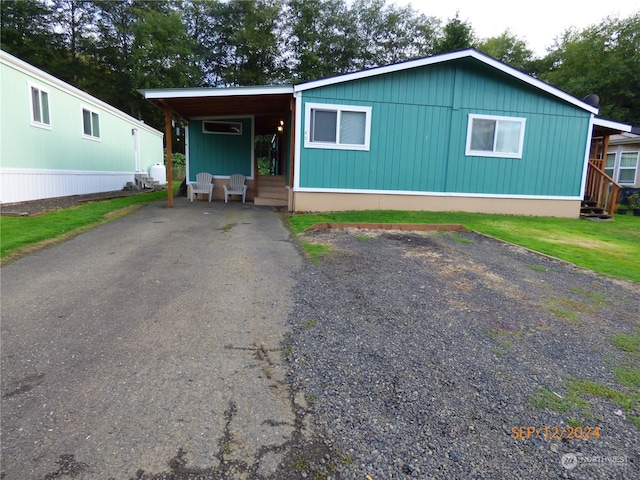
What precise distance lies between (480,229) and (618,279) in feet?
10.1

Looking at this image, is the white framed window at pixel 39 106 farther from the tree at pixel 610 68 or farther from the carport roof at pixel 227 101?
the tree at pixel 610 68

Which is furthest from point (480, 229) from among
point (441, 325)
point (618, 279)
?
point (441, 325)

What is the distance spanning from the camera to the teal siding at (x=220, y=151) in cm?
1281

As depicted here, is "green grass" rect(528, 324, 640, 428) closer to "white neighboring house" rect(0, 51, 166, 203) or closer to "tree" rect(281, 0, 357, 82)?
"white neighboring house" rect(0, 51, 166, 203)

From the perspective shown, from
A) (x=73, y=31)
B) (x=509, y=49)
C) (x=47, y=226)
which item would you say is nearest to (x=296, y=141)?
(x=47, y=226)

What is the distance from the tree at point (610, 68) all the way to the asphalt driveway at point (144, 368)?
23.8 metres

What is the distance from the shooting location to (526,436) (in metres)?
1.93

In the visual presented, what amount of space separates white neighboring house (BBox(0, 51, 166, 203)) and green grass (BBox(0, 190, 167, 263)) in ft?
6.14

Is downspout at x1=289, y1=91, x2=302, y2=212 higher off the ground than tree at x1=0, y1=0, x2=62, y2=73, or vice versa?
tree at x1=0, y1=0, x2=62, y2=73

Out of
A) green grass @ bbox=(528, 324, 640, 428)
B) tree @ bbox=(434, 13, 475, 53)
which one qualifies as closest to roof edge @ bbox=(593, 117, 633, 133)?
tree @ bbox=(434, 13, 475, 53)

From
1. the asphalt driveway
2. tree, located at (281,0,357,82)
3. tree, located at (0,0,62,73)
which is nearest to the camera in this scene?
the asphalt driveway

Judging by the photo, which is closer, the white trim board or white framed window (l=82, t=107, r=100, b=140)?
the white trim board

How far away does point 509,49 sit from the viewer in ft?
101

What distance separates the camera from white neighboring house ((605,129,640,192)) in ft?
48.9
